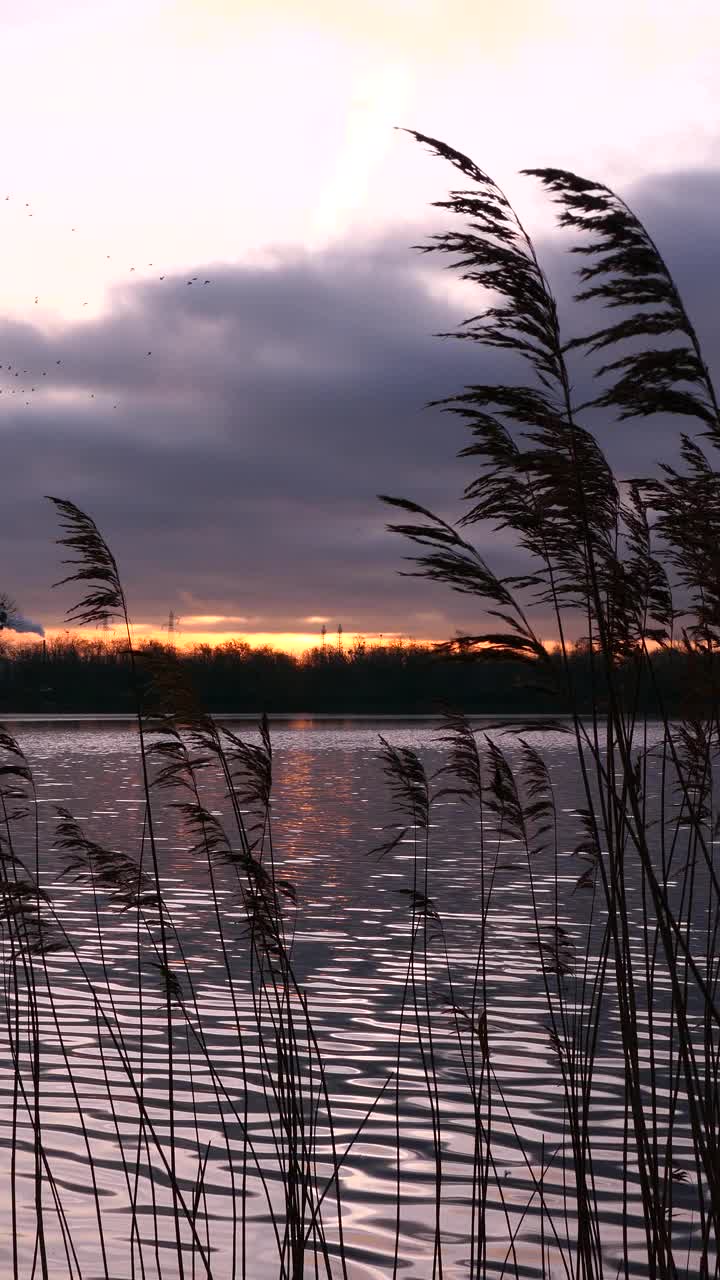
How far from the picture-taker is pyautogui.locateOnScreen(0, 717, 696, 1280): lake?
7.30 metres

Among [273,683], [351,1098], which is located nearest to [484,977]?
[351,1098]

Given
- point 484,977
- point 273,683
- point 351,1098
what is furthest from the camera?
point 273,683

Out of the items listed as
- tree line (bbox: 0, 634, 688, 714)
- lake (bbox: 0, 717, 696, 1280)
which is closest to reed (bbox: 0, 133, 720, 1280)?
lake (bbox: 0, 717, 696, 1280)

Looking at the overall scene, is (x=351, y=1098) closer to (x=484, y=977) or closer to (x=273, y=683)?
(x=484, y=977)

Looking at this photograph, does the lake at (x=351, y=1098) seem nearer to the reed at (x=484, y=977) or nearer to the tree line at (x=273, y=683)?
the reed at (x=484, y=977)

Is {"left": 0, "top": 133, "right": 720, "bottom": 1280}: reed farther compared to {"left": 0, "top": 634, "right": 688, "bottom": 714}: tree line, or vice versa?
{"left": 0, "top": 634, "right": 688, "bottom": 714}: tree line

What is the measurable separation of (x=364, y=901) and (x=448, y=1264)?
1464 cm

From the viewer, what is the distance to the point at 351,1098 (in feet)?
32.9

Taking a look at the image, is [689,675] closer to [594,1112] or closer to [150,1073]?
[594,1112]

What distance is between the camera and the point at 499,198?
4426 millimetres

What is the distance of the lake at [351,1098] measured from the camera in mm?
7301

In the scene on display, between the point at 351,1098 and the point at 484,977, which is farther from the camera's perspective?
the point at 351,1098

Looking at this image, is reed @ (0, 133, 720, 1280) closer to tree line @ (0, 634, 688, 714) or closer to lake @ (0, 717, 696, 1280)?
lake @ (0, 717, 696, 1280)

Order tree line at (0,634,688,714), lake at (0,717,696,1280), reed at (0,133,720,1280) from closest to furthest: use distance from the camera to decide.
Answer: reed at (0,133,720,1280) → lake at (0,717,696,1280) → tree line at (0,634,688,714)
